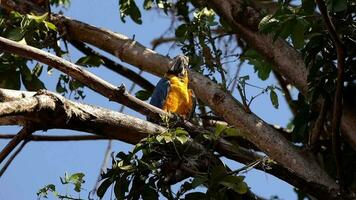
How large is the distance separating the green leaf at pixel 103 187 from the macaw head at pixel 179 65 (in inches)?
54.8

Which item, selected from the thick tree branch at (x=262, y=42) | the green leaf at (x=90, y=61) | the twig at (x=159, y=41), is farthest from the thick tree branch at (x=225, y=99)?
the twig at (x=159, y=41)

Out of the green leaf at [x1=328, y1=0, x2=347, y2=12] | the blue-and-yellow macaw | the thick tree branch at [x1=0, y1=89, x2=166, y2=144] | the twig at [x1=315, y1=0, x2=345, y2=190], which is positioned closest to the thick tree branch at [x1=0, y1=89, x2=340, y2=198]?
the thick tree branch at [x1=0, y1=89, x2=166, y2=144]

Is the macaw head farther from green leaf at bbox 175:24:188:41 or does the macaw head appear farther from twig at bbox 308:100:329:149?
twig at bbox 308:100:329:149

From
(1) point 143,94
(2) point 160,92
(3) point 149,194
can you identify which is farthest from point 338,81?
(1) point 143,94

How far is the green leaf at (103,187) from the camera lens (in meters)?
2.24

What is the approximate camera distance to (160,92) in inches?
152

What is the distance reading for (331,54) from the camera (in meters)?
2.60

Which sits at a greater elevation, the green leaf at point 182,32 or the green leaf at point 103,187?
the green leaf at point 182,32

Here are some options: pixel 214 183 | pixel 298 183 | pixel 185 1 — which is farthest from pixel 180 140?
pixel 185 1

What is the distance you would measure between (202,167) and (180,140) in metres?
0.22

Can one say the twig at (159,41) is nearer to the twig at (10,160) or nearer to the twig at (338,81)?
the twig at (10,160)

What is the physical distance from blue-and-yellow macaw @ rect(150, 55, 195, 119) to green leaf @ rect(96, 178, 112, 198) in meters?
1.45

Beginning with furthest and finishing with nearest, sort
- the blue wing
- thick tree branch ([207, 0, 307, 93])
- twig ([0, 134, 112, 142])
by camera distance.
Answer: the blue wing, twig ([0, 134, 112, 142]), thick tree branch ([207, 0, 307, 93])

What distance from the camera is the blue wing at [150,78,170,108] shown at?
3818mm
